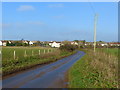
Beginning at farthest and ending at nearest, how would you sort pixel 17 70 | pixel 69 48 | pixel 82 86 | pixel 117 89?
pixel 69 48
pixel 17 70
pixel 82 86
pixel 117 89

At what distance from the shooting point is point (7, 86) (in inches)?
350

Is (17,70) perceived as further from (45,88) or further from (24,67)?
(45,88)

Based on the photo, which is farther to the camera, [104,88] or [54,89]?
[54,89]

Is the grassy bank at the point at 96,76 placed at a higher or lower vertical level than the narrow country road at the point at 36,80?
higher

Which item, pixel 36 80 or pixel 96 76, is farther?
pixel 36 80

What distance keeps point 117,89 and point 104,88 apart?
58 cm

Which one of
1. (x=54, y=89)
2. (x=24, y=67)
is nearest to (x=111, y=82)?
(x=54, y=89)

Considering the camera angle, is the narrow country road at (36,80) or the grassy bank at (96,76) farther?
the narrow country road at (36,80)

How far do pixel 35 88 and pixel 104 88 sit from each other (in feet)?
10.9

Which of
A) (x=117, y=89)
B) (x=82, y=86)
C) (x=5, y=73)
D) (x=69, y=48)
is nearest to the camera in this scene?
(x=117, y=89)

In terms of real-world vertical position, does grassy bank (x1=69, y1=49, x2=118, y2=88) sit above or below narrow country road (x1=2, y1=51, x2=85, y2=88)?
above

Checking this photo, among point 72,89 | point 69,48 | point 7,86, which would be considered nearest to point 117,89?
point 72,89

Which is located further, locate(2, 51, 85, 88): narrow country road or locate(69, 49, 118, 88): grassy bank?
locate(2, 51, 85, 88): narrow country road

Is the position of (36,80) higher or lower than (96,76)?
lower
